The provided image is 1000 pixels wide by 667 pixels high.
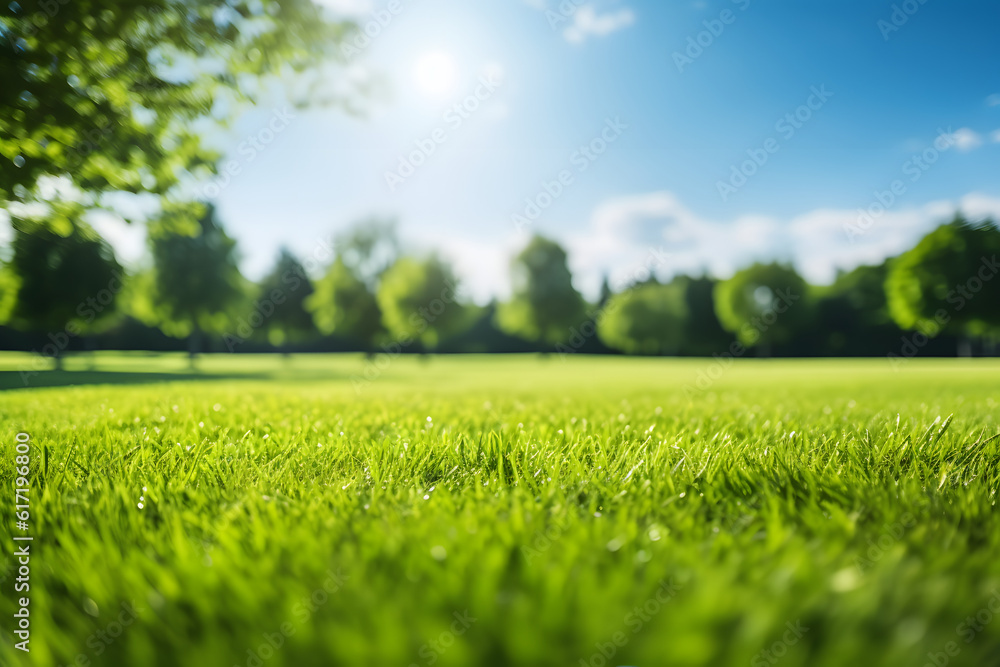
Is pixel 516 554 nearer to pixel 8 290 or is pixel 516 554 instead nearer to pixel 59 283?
pixel 59 283

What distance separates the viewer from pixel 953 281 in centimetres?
3581

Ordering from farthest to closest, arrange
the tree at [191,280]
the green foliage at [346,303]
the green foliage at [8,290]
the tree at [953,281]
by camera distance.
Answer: the green foliage at [346,303] < the tree at [953,281] < the tree at [191,280] < the green foliage at [8,290]

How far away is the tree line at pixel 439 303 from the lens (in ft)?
89.0

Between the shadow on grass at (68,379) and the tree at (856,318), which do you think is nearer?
the shadow on grass at (68,379)

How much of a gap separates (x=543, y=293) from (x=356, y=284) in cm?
1634

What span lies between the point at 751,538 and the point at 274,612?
4.29 feet

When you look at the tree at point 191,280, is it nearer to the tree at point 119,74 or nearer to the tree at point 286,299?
the tree at point 286,299

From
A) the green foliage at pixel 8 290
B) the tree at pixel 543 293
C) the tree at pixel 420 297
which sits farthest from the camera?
the tree at pixel 543 293

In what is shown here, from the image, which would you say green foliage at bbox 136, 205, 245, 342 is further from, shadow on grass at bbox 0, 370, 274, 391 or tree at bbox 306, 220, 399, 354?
shadow on grass at bbox 0, 370, 274, 391

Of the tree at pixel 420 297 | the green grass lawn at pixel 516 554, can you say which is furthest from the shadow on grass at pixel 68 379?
the tree at pixel 420 297

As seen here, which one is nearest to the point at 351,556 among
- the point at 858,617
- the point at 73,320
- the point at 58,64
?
the point at 858,617

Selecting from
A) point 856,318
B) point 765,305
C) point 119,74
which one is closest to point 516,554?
point 119,74

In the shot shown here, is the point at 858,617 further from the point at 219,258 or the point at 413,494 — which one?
the point at 219,258

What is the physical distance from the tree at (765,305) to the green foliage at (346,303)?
40.4 m
